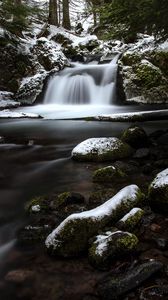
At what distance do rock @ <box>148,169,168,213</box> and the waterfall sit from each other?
11.5m

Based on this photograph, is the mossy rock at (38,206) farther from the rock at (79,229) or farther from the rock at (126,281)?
the rock at (126,281)

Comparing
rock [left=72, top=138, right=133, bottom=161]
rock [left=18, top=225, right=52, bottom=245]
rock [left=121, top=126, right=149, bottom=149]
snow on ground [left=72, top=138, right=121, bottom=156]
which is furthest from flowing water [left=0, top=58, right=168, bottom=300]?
rock [left=121, top=126, right=149, bottom=149]

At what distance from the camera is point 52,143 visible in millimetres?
9953

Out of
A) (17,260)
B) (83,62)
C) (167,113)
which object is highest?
(83,62)

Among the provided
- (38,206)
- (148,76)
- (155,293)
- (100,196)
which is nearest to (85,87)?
(148,76)

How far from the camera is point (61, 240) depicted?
4031 millimetres

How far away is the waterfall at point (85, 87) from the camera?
16.4 m

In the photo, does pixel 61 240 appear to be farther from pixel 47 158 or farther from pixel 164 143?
pixel 164 143

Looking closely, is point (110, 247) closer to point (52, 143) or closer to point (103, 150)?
point (103, 150)

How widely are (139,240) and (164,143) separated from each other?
4.85 meters

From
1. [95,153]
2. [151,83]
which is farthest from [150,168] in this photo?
[151,83]

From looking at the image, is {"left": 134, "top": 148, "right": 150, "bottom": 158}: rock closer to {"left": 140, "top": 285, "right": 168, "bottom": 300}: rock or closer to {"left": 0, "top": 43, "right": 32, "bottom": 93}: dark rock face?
{"left": 140, "top": 285, "right": 168, "bottom": 300}: rock

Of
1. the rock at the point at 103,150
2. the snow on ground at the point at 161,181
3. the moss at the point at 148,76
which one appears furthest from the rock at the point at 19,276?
the moss at the point at 148,76

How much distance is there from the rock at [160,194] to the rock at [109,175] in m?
1.41
